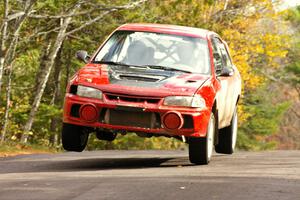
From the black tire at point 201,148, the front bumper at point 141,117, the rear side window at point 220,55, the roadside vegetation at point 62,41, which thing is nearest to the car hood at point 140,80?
the front bumper at point 141,117

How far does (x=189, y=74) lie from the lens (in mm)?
11688

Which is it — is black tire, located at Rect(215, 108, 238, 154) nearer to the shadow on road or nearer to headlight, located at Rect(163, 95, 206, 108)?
the shadow on road

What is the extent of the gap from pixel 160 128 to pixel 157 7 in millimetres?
17947

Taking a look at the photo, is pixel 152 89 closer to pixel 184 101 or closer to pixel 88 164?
pixel 184 101

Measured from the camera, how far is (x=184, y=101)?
10922 mm

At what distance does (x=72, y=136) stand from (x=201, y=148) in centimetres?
186

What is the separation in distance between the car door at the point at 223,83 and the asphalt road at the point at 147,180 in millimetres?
769

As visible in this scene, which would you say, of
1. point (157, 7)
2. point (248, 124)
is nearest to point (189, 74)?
point (157, 7)

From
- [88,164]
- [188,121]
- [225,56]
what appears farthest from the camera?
[225,56]

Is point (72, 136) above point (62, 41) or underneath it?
above

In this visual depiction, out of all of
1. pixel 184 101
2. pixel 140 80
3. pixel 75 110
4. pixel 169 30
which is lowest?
pixel 75 110

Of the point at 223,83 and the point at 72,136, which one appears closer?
the point at 72,136

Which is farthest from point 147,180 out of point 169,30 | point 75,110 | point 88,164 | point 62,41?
point 62,41

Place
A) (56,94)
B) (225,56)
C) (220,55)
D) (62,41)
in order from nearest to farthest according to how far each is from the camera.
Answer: (220,55) → (225,56) → (62,41) → (56,94)
